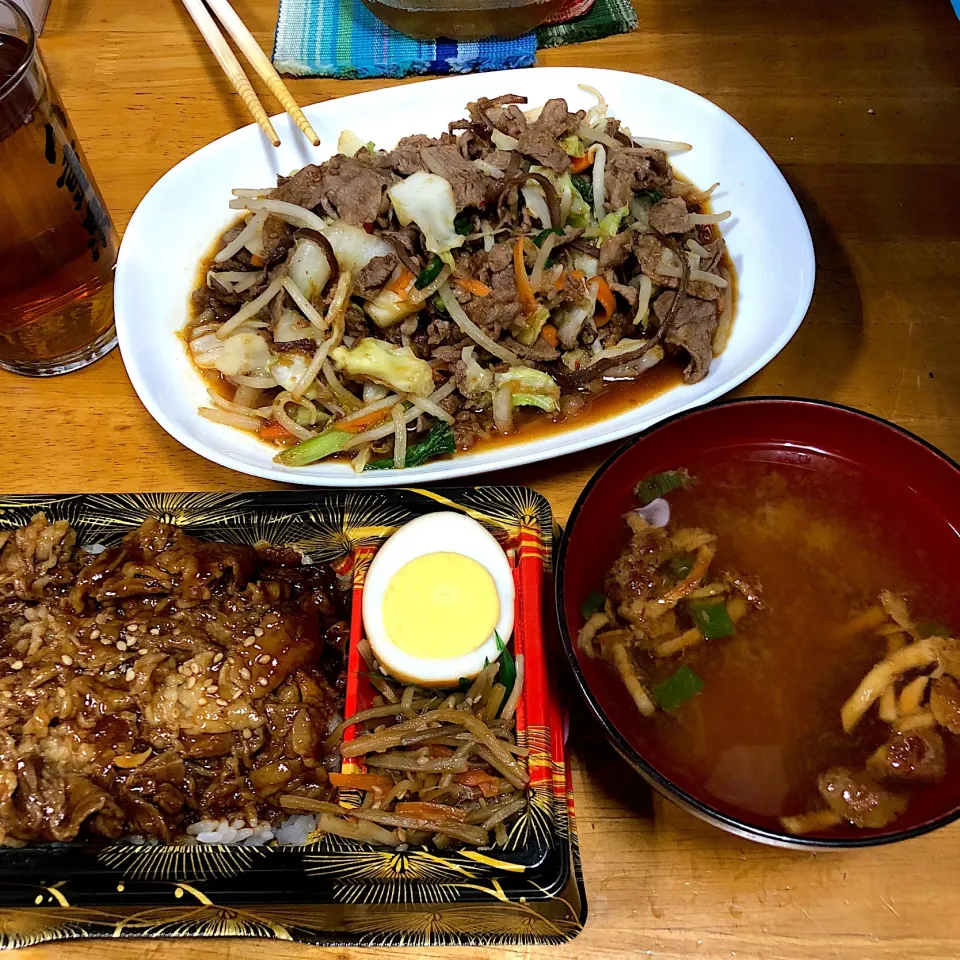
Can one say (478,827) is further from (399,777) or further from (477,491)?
(477,491)

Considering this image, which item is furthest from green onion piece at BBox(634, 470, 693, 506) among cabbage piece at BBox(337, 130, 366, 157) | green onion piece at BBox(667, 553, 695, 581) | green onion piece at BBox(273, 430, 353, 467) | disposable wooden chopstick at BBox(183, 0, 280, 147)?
disposable wooden chopstick at BBox(183, 0, 280, 147)

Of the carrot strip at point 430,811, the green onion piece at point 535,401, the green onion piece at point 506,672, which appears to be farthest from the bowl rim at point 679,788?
the green onion piece at point 535,401

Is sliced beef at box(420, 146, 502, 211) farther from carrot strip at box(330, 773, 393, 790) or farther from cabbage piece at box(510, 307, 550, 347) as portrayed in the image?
carrot strip at box(330, 773, 393, 790)

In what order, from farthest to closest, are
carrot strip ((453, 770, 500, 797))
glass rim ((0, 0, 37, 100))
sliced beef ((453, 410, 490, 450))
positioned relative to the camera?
sliced beef ((453, 410, 490, 450)) < glass rim ((0, 0, 37, 100)) < carrot strip ((453, 770, 500, 797))

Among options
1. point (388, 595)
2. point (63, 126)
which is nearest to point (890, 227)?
point (388, 595)

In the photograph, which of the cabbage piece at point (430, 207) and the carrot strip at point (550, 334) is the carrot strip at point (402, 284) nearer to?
the cabbage piece at point (430, 207)

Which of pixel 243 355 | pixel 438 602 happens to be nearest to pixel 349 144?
pixel 243 355
